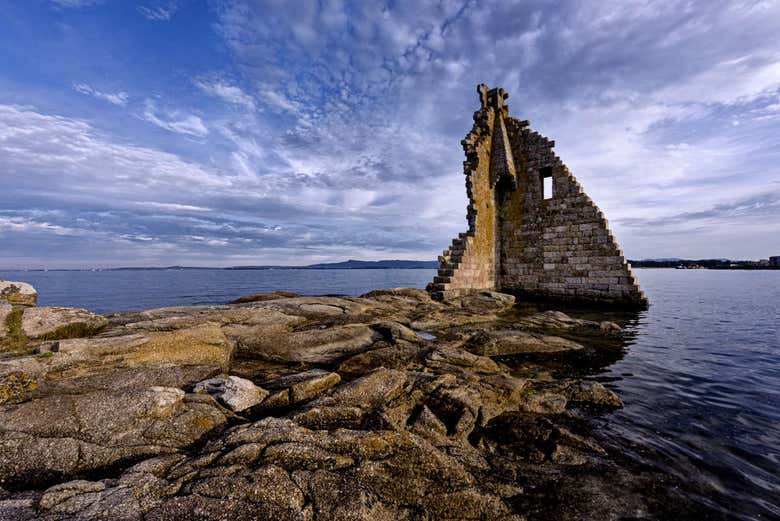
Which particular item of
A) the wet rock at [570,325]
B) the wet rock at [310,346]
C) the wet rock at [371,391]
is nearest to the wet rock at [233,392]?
the wet rock at [371,391]

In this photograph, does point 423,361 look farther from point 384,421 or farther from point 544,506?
point 544,506

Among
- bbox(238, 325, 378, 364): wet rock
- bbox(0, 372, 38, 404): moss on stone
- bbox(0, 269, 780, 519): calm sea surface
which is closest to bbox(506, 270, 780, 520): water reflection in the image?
bbox(0, 269, 780, 519): calm sea surface

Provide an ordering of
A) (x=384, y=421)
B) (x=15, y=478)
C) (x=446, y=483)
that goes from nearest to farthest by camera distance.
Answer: (x=15, y=478), (x=446, y=483), (x=384, y=421)

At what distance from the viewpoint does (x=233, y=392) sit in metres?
4.57

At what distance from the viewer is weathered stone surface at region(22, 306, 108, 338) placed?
262 inches

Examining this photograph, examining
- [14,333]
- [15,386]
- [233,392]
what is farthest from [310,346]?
[14,333]

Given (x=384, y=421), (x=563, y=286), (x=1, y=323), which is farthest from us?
(x=563, y=286)

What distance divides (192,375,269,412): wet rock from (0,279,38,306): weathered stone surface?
6741 mm

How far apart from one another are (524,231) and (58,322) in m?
20.5

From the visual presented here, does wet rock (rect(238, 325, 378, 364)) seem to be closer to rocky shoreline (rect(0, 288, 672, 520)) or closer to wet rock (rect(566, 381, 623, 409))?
rocky shoreline (rect(0, 288, 672, 520))

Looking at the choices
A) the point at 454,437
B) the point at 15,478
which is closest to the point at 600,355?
the point at 454,437

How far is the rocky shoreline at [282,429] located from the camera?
110 inches

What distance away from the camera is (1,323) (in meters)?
6.47

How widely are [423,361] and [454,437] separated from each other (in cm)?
242
